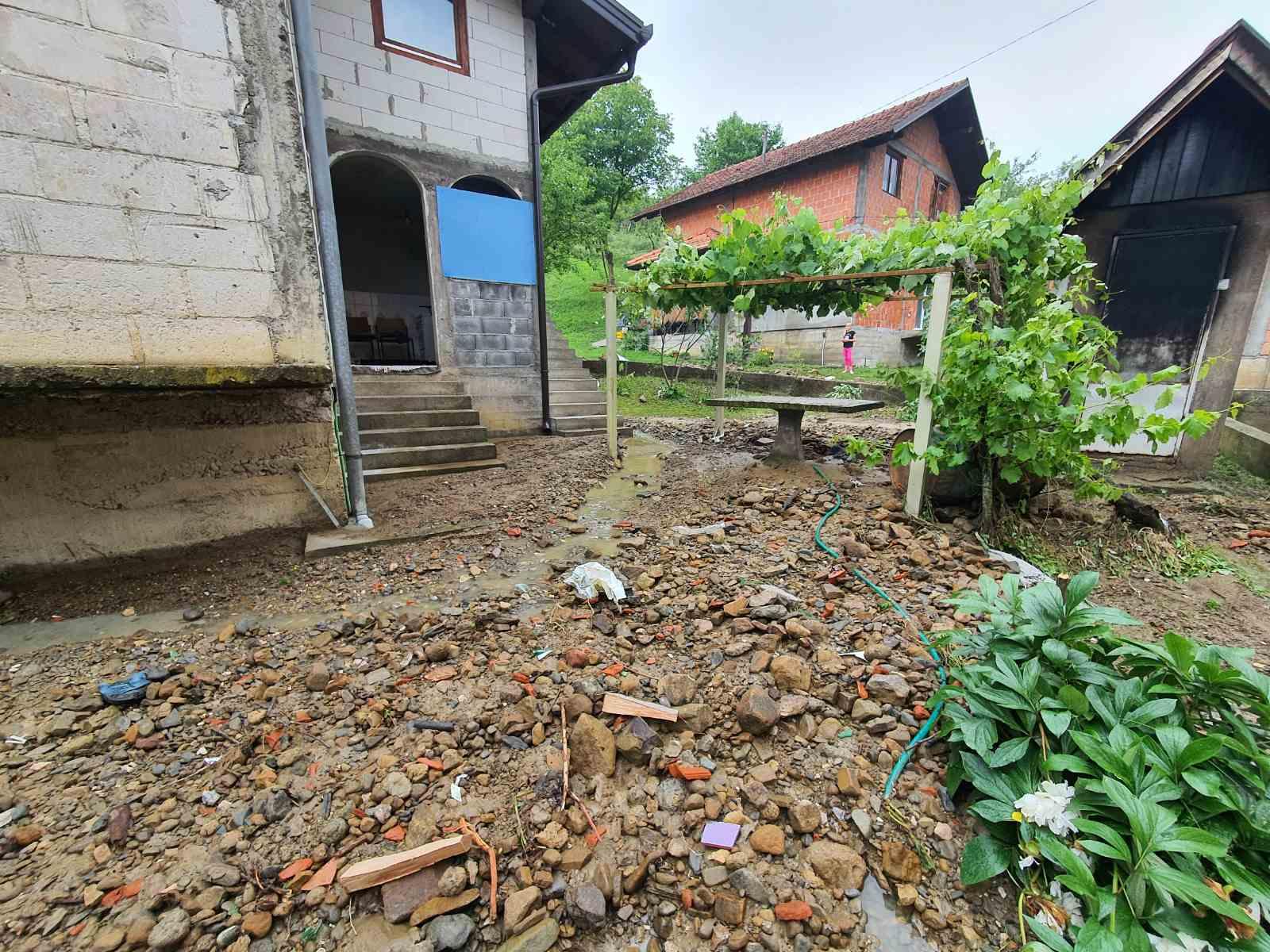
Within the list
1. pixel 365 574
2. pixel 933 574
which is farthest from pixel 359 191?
pixel 933 574

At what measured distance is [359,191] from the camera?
826 cm

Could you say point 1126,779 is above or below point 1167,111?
below

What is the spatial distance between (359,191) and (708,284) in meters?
6.86

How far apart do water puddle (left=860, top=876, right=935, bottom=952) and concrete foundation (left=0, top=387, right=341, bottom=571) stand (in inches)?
146

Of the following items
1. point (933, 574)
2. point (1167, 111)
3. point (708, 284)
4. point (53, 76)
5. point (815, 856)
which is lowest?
point (815, 856)

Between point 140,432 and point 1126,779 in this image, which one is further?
point 140,432

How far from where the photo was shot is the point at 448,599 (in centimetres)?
275

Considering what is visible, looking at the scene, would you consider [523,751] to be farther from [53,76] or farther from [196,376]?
[53,76]

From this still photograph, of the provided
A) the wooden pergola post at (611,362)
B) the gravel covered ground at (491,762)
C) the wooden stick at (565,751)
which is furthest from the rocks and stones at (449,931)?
the wooden pergola post at (611,362)

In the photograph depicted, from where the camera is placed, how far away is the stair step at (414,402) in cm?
528

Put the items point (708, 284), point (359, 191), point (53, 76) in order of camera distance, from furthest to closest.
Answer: point (359, 191) < point (708, 284) < point (53, 76)

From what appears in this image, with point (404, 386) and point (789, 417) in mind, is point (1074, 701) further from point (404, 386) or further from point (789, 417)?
point (404, 386)

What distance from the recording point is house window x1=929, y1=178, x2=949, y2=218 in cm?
1459

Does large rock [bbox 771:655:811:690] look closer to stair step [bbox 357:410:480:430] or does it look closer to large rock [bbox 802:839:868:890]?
large rock [bbox 802:839:868:890]
